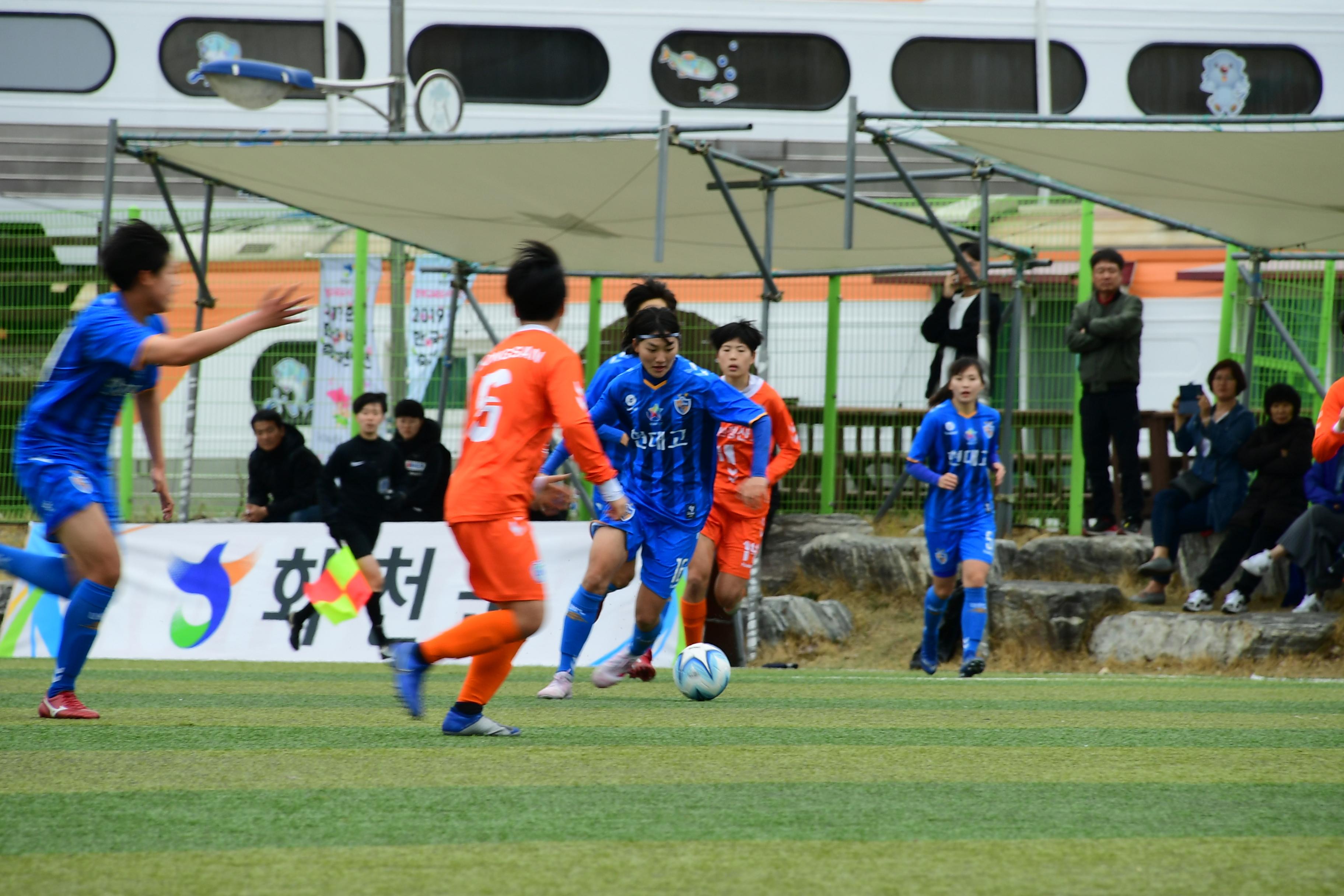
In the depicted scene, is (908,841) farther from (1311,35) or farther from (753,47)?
(1311,35)

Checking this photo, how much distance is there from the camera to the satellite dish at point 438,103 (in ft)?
41.7

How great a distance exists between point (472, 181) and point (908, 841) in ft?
31.2

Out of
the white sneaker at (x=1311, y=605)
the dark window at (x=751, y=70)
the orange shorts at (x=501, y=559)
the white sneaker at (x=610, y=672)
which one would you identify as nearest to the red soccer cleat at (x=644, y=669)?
the white sneaker at (x=610, y=672)

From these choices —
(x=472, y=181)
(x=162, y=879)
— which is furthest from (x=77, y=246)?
(x=162, y=879)

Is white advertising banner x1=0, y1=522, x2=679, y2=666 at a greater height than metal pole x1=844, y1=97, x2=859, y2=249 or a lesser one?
lesser

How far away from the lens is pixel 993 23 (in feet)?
52.6

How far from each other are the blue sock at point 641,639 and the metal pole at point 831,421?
233 inches

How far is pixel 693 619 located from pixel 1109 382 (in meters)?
5.22

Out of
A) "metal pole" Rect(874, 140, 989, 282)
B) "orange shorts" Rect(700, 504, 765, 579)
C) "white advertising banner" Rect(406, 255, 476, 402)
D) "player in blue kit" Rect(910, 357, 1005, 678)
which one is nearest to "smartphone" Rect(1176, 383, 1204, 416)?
"metal pole" Rect(874, 140, 989, 282)

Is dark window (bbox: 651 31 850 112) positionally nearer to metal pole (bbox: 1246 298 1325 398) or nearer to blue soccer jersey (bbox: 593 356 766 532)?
metal pole (bbox: 1246 298 1325 398)

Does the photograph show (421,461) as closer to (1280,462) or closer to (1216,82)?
(1280,462)

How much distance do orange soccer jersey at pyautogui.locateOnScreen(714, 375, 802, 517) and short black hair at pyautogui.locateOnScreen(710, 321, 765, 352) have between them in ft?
1.07

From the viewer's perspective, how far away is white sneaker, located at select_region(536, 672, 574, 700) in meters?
7.36

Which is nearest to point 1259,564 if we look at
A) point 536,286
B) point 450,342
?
point 536,286
